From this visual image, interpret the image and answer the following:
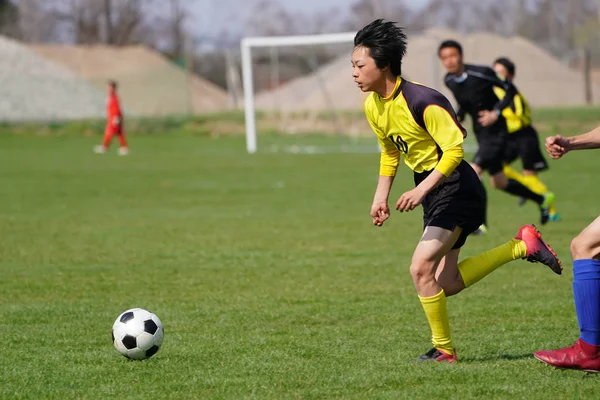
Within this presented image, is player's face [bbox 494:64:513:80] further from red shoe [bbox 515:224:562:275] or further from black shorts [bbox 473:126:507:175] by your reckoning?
red shoe [bbox 515:224:562:275]

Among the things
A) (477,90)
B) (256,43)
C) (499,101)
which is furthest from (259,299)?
(256,43)

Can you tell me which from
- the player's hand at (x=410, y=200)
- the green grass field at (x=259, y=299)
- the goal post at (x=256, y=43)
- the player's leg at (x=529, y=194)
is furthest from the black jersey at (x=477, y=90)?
the goal post at (x=256, y=43)

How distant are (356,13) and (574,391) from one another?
145 ft

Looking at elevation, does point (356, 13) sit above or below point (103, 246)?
above

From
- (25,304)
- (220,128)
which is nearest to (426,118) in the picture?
(25,304)

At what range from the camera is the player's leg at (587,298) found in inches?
196

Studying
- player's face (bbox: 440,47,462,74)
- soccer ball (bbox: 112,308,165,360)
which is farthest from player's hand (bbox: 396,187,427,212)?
player's face (bbox: 440,47,462,74)

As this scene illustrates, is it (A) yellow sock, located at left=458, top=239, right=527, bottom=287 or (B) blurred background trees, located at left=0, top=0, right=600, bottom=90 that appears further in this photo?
(B) blurred background trees, located at left=0, top=0, right=600, bottom=90

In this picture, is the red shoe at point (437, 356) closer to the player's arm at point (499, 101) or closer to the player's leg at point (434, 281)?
the player's leg at point (434, 281)

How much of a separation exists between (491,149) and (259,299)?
4.85 metres

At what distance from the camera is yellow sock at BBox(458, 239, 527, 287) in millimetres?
5801

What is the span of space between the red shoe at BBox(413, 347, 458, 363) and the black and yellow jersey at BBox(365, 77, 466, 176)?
105 cm

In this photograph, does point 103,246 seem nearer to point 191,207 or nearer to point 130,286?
point 130,286

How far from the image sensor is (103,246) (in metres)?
10.8
